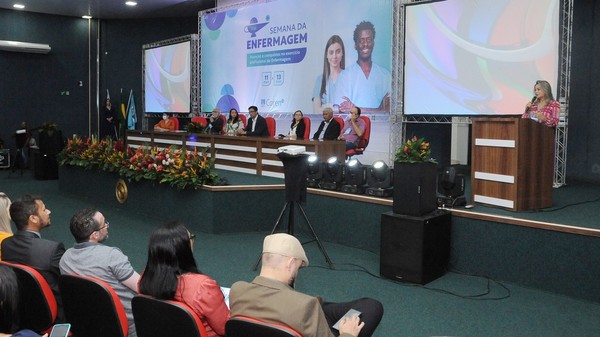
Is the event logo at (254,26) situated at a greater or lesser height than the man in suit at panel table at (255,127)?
greater

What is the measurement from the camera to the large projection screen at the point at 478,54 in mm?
6492

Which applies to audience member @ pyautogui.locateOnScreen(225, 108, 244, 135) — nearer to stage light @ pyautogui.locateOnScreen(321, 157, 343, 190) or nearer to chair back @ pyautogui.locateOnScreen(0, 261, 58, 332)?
stage light @ pyautogui.locateOnScreen(321, 157, 343, 190)

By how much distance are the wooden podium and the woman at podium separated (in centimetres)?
28

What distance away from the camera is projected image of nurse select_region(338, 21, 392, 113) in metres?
8.33

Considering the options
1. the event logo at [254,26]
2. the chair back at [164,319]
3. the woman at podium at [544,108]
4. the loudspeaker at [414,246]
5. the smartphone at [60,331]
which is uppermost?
the event logo at [254,26]

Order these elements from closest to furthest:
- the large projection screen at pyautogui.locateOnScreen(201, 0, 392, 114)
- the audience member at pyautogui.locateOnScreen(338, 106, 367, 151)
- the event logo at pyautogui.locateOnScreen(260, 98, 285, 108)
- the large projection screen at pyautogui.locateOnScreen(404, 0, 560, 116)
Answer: the large projection screen at pyautogui.locateOnScreen(404, 0, 560, 116), the audience member at pyautogui.locateOnScreen(338, 106, 367, 151), the large projection screen at pyautogui.locateOnScreen(201, 0, 392, 114), the event logo at pyautogui.locateOnScreen(260, 98, 285, 108)

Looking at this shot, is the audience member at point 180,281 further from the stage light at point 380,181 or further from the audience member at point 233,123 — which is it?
the audience member at point 233,123

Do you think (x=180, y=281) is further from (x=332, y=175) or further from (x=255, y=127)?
(x=255, y=127)

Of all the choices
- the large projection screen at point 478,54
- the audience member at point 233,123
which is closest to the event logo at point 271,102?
the audience member at point 233,123

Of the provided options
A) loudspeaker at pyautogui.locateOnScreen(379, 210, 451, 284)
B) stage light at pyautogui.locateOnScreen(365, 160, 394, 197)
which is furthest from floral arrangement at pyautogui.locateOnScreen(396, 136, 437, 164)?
stage light at pyautogui.locateOnScreen(365, 160, 394, 197)

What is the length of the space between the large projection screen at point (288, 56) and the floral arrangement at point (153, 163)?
10.7 ft

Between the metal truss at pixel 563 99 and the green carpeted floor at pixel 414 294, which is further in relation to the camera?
the metal truss at pixel 563 99

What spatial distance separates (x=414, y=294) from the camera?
3979mm

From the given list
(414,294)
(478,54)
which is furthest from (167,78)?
(414,294)
